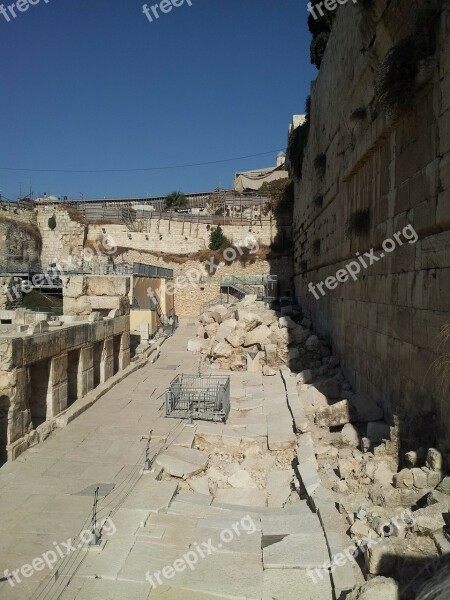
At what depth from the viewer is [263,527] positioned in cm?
454

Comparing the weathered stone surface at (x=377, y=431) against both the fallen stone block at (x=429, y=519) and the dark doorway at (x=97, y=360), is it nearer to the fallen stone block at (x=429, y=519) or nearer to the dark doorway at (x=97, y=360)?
the fallen stone block at (x=429, y=519)

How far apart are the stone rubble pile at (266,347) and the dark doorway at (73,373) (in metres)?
4.64

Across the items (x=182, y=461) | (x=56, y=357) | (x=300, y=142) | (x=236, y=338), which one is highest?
(x=300, y=142)

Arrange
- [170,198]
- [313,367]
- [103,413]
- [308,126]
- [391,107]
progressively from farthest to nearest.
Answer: [170,198] → [308,126] → [313,367] → [103,413] → [391,107]

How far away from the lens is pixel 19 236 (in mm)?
31891

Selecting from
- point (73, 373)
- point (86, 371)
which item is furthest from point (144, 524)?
point (73, 373)

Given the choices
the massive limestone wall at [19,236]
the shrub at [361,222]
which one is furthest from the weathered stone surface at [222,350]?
the massive limestone wall at [19,236]

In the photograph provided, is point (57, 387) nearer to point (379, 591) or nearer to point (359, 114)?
point (379, 591)

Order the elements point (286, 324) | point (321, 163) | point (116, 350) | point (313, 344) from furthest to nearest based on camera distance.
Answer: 1. point (286, 324)
2. point (321, 163)
3. point (116, 350)
4. point (313, 344)

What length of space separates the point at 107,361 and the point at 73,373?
142cm

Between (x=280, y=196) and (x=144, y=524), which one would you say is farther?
(x=280, y=196)

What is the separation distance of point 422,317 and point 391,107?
2.75m

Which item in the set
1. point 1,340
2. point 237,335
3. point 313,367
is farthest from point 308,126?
point 1,340

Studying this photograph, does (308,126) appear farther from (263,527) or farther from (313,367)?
(263,527)
